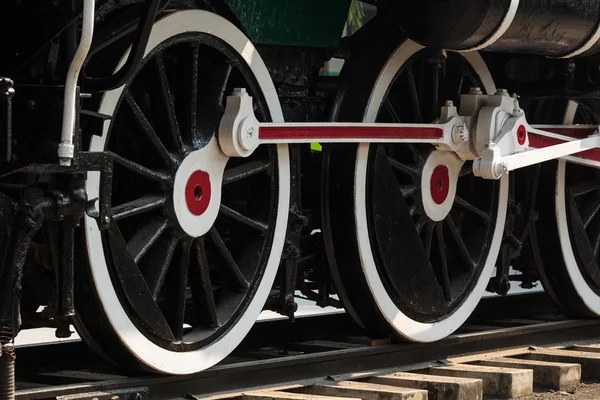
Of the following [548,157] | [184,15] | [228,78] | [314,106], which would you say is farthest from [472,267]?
[184,15]

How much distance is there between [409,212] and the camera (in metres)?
6.28

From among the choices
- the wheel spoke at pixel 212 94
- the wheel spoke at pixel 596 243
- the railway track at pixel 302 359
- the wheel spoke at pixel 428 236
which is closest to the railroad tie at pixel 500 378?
the railway track at pixel 302 359

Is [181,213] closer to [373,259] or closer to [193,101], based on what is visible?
[193,101]

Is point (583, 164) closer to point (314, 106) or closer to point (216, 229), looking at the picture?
point (314, 106)

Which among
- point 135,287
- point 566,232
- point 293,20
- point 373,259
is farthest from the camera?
point 566,232

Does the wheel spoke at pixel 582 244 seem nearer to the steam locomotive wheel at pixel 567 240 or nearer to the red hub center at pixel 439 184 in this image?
the steam locomotive wheel at pixel 567 240

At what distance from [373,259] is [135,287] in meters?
1.45

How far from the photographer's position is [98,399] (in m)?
4.81

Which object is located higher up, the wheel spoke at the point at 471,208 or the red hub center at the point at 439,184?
the red hub center at the point at 439,184

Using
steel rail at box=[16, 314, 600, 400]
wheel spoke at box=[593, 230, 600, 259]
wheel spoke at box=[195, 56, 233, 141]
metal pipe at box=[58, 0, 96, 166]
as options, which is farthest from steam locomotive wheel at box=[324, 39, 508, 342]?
metal pipe at box=[58, 0, 96, 166]

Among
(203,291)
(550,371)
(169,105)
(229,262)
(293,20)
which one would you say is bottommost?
(550,371)

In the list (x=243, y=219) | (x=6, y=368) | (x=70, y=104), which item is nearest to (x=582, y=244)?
(x=243, y=219)

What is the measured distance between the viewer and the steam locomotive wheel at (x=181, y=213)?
495cm

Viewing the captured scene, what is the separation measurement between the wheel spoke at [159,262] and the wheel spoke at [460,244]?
1805 mm
